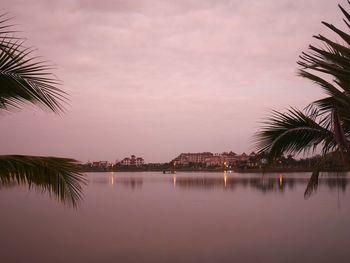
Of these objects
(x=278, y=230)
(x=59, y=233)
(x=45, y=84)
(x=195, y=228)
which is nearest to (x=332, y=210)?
(x=278, y=230)

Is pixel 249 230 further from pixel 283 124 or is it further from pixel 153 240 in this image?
pixel 283 124

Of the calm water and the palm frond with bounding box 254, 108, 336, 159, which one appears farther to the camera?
the calm water

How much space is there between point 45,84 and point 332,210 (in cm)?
2834

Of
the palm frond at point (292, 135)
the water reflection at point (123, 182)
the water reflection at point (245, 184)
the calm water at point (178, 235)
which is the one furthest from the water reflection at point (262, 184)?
the palm frond at point (292, 135)

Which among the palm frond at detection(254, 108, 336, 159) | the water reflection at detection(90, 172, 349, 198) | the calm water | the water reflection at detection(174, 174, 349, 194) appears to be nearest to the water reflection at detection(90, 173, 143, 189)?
the water reflection at detection(90, 172, 349, 198)

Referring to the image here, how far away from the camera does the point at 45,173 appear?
327 cm

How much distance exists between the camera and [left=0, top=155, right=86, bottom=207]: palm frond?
3.08m

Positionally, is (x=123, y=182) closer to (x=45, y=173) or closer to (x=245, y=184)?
(x=245, y=184)

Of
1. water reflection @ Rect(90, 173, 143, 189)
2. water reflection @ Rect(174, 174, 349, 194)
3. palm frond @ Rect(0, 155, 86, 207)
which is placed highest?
palm frond @ Rect(0, 155, 86, 207)

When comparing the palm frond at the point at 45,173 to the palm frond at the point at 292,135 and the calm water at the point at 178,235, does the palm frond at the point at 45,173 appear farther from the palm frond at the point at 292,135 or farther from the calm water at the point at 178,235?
the calm water at the point at 178,235

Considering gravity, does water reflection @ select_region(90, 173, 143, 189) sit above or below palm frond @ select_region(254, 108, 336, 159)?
below

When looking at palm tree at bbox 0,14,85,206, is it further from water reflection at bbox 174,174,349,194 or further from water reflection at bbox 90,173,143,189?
water reflection at bbox 90,173,143,189

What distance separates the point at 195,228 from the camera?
20516 mm

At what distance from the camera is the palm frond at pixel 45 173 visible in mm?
3080
